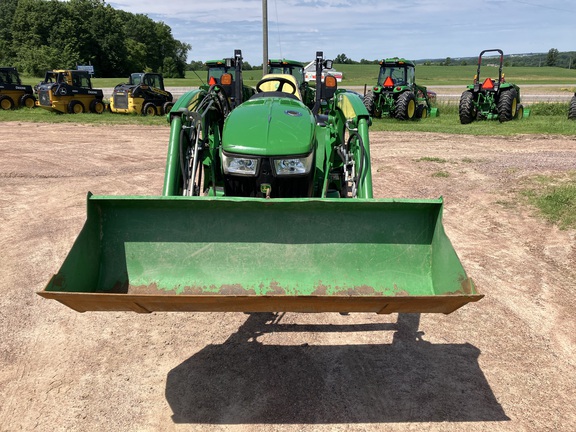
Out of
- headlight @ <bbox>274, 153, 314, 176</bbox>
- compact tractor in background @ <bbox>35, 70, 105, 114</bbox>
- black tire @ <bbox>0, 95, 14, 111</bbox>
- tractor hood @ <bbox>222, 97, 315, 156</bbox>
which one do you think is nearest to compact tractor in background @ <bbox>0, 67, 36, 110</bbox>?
black tire @ <bbox>0, 95, 14, 111</bbox>

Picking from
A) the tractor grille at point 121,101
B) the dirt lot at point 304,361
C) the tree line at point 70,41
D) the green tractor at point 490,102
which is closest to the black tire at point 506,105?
the green tractor at point 490,102

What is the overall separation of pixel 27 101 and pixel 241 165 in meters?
20.6

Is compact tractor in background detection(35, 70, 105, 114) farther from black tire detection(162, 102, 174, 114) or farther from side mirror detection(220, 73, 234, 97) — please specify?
side mirror detection(220, 73, 234, 97)

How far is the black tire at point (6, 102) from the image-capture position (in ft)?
65.5

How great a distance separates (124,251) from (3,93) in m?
20.4

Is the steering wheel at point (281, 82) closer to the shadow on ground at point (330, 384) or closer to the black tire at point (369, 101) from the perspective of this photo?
the shadow on ground at point (330, 384)

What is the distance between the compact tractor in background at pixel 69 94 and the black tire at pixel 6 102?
5.38 ft

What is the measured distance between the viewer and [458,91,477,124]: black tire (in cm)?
1619

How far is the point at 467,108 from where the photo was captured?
53.1ft

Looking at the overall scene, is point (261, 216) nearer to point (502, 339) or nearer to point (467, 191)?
point (502, 339)

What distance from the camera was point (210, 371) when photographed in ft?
11.1

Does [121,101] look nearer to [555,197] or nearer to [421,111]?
[421,111]

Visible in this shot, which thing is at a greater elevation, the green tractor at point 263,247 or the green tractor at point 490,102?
the green tractor at point 490,102

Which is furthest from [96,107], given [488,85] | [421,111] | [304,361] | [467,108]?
[304,361]
